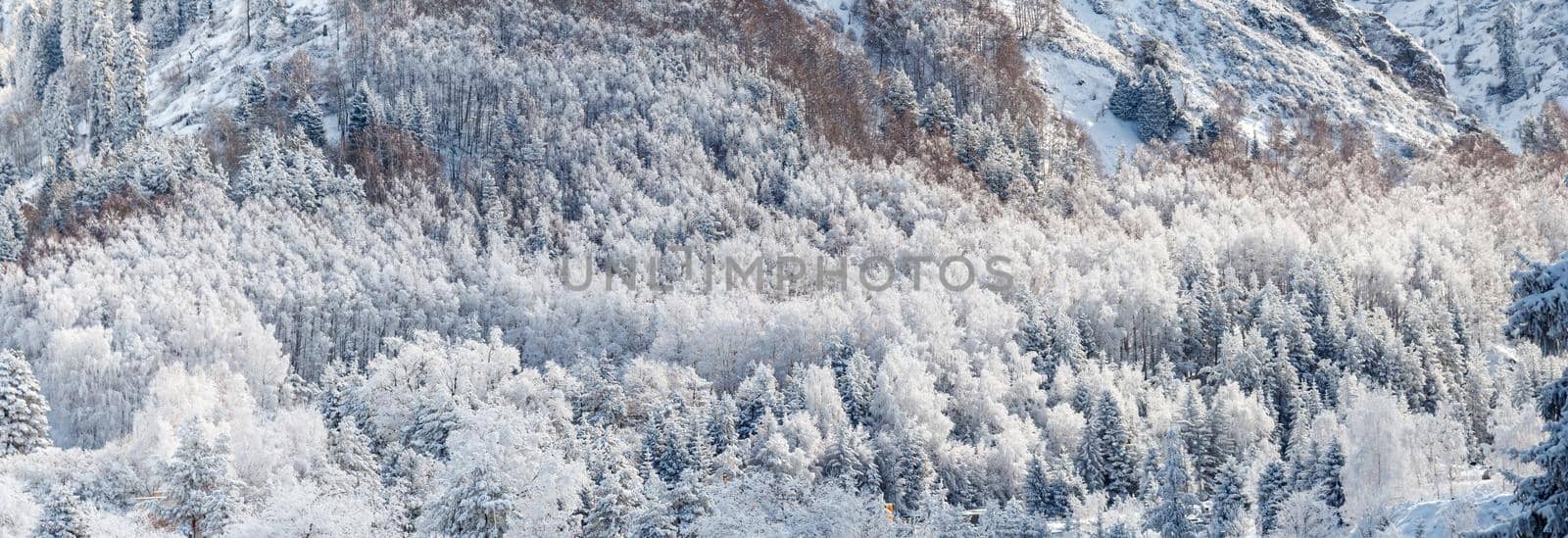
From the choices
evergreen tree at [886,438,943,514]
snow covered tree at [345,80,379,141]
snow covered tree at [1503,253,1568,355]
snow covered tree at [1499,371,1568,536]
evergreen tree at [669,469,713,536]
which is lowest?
evergreen tree at [886,438,943,514]

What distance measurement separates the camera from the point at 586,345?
12812 centimetres

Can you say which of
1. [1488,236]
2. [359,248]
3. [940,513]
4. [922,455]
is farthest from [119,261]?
[1488,236]

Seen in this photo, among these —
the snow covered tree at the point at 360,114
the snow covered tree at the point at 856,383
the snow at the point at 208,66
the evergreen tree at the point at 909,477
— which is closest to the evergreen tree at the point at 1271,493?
the evergreen tree at the point at 909,477

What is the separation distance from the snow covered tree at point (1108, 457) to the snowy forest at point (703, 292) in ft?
0.91

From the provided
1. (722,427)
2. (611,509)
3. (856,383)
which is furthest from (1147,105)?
(611,509)

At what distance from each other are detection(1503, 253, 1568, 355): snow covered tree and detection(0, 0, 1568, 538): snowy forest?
114 feet

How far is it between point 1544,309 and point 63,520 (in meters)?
61.2

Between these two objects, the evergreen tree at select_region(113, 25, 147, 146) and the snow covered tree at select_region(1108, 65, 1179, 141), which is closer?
the evergreen tree at select_region(113, 25, 147, 146)

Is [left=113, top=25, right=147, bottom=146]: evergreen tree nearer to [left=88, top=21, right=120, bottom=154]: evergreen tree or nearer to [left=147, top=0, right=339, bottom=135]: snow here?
[left=88, top=21, right=120, bottom=154]: evergreen tree

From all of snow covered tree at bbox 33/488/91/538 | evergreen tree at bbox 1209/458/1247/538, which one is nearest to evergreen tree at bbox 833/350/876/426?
evergreen tree at bbox 1209/458/1247/538

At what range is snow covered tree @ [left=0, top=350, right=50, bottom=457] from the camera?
82438 mm

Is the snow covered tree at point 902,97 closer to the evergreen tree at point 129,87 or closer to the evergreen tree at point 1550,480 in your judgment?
the evergreen tree at point 129,87

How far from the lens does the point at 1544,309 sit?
17.9m

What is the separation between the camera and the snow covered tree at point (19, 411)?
8244cm
